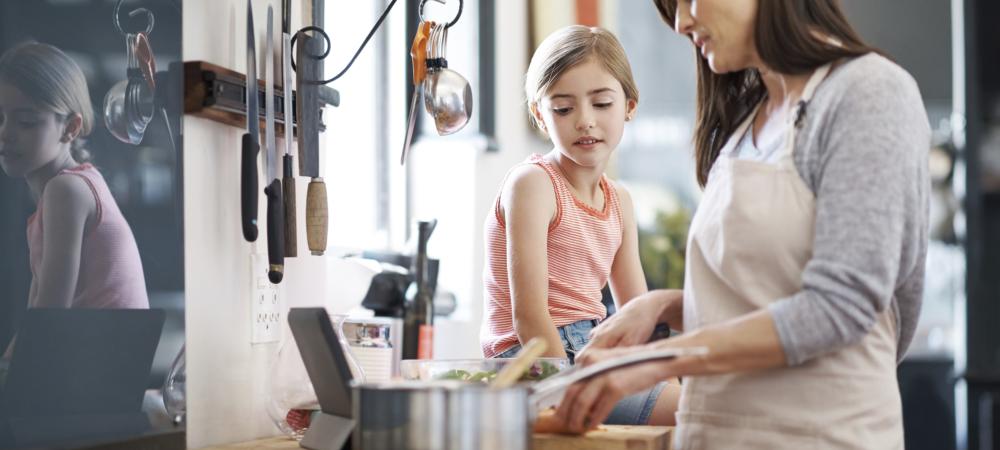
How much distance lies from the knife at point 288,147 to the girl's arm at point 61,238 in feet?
1.32

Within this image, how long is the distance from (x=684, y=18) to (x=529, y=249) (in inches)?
20.7

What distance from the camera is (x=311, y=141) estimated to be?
5.66 feet

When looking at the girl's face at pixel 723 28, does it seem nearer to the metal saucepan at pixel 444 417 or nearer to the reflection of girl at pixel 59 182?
the metal saucepan at pixel 444 417

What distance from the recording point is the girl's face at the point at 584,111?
1910mm

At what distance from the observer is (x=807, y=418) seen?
51.3 inches

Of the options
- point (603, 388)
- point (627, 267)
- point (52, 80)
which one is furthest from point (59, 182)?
point (627, 267)

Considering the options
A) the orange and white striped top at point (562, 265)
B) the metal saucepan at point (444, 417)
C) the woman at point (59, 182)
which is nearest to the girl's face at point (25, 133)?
the woman at point (59, 182)

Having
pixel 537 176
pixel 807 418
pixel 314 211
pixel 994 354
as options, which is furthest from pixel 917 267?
pixel 994 354

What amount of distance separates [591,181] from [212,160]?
68 centimetres

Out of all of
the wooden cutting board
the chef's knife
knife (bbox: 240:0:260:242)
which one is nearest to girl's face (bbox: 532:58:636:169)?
the chef's knife

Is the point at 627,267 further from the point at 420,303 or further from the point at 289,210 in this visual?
the point at 420,303

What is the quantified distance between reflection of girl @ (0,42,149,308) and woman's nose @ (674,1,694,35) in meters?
0.70

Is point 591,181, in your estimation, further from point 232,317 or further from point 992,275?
point 992,275

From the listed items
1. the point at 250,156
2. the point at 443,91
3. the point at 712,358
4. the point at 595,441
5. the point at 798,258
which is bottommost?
the point at 595,441
